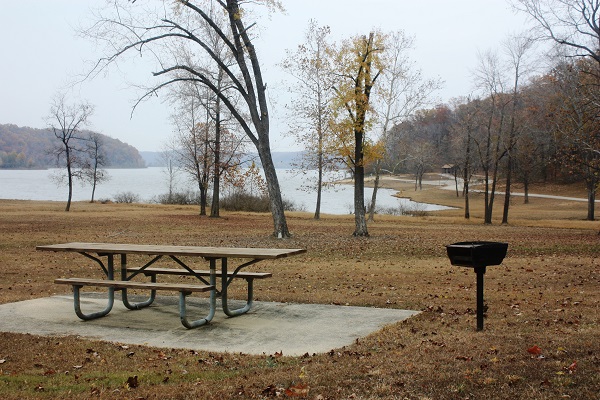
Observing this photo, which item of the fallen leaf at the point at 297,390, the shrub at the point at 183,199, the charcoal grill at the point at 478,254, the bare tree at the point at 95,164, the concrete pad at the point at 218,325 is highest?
the bare tree at the point at 95,164

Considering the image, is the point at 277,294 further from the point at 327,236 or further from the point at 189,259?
the point at 327,236

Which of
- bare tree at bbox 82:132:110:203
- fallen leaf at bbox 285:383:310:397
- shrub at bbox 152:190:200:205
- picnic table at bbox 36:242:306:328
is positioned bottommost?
shrub at bbox 152:190:200:205

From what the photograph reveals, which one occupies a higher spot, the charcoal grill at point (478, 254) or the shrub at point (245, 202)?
the charcoal grill at point (478, 254)

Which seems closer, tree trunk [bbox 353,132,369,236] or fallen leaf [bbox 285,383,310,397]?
fallen leaf [bbox 285,383,310,397]

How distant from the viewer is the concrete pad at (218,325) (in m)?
6.55

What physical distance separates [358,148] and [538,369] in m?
18.5

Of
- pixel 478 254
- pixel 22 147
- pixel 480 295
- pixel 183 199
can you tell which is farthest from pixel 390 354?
pixel 22 147

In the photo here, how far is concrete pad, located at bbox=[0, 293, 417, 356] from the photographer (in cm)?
655

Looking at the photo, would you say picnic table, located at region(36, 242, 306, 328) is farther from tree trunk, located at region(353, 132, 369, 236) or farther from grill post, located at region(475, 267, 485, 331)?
tree trunk, located at region(353, 132, 369, 236)

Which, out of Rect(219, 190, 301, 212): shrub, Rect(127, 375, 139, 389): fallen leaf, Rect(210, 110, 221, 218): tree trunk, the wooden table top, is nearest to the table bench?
the wooden table top

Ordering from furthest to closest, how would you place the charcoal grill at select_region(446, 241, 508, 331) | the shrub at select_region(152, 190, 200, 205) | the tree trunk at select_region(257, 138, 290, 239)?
the shrub at select_region(152, 190, 200, 205) < the tree trunk at select_region(257, 138, 290, 239) < the charcoal grill at select_region(446, 241, 508, 331)

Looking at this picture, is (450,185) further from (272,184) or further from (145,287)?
(145,287)

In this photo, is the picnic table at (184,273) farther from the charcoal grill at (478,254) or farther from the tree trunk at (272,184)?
the tree trunk at (272,184)

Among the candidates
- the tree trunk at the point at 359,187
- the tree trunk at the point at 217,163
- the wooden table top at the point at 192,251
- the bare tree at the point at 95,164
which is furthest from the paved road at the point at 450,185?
the wooden table top at the point at 192,251
